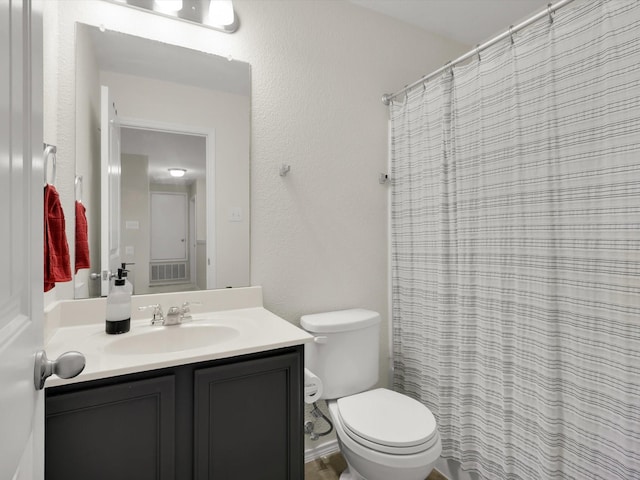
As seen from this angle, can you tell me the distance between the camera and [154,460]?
1.03 meters

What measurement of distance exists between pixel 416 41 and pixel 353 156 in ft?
3.06

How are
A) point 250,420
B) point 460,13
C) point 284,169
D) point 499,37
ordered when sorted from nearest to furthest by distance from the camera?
point 250,420 → point 499,37 → point 284,169 → point 460,13

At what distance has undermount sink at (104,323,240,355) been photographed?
1.27m

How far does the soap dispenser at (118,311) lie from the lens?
4.21ft

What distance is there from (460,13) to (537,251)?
1.62m

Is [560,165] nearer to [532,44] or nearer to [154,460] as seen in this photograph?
[532,44]

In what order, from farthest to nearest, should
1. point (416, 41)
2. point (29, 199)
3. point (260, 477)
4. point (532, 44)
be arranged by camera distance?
point (416, 41) < point (532, 44) < point (260, 477) < point (29, 199)

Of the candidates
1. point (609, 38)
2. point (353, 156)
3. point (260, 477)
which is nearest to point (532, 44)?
point (609, 38)

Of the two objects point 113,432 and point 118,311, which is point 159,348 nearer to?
point 118,311

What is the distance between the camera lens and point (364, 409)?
155 cm

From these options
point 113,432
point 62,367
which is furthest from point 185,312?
point 62,367

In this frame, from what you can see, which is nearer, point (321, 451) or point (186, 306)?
point (186, 306)

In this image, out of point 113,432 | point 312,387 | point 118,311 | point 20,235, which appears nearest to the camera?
point 20,235

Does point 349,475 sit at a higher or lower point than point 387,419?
lower
